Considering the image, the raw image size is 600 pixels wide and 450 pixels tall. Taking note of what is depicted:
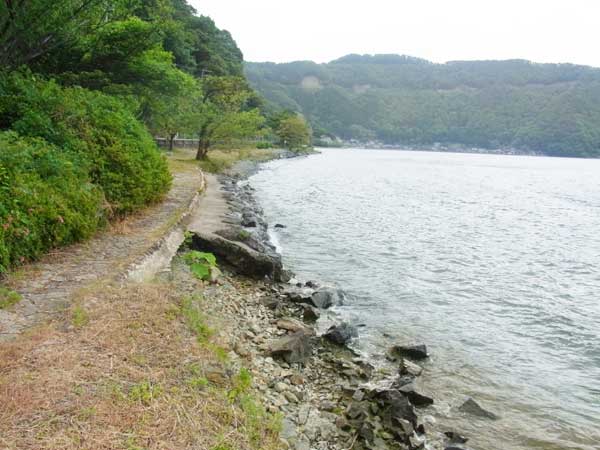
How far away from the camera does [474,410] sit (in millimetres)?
7266

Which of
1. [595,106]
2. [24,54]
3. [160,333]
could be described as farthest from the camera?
[595,106]

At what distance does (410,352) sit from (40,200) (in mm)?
7397

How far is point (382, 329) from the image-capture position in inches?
412

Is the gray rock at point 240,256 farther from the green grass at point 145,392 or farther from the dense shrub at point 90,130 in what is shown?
the green grass at point 145,392

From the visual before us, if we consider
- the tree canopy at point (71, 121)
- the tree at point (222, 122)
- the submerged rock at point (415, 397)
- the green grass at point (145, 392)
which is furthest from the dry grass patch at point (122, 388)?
the tree at point (222, 122)

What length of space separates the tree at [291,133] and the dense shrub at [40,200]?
8398cm

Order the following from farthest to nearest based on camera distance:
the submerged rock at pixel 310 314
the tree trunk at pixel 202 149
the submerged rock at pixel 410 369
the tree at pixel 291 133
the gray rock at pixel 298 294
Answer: the tree at pixel 291 133
the tree trunk at pixel 202 149
the gray rock at pixel 298 294
the submerged rock at pixel 310 314
the submerged rock at pixel 410 369

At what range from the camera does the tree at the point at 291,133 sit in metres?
92.1

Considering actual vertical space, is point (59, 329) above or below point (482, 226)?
above

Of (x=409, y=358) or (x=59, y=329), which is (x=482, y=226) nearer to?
(x=409, y=358)

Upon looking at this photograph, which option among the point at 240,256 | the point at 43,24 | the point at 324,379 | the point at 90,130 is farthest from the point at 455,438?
the point at 43,24

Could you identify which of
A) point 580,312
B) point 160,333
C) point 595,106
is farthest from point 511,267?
point 595,106

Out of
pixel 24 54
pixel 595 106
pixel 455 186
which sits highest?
pixel 595 106

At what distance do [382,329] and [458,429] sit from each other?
12.3ft
